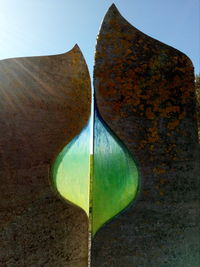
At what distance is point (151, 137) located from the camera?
277 centimetres

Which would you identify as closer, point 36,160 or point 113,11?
point 36,160

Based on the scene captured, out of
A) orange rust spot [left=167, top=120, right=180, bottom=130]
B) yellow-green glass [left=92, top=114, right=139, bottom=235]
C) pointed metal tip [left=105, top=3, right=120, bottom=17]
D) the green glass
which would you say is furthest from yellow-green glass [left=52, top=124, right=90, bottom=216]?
pointed metal tip [left=105, top=3, right=120, bottom=17]

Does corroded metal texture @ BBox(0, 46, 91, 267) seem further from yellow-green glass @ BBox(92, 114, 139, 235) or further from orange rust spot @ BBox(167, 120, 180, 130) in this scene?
orange rust spot @ BBox(167, 120, 180, 130)

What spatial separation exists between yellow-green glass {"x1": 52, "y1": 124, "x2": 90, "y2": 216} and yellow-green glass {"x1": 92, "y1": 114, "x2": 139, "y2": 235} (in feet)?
0.86

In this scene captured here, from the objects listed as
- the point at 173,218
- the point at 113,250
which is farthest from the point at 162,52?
the point at 113,250

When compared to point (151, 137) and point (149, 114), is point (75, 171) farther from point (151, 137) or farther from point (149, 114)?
point (149, 114)

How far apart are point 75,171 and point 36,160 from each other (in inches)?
19.2

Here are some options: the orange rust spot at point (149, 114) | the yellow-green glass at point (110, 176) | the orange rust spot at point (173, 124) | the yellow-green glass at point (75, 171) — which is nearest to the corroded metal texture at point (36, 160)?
the yellow-green glass at point (75, 171)

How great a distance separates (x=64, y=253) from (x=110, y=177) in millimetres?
917

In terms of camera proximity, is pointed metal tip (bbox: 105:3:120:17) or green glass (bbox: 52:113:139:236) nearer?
green glass (bbox: 52:113:139:236)

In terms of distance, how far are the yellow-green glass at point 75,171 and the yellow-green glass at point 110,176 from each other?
26 cm

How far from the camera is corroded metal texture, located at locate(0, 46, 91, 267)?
8.45ft

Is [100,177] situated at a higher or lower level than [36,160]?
lower

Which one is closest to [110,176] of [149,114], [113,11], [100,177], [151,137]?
[100,177]
